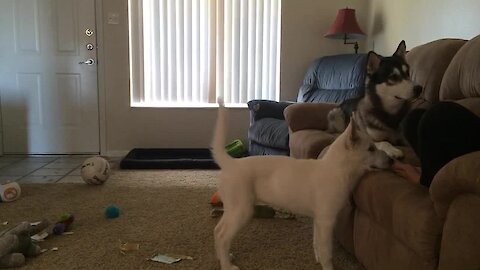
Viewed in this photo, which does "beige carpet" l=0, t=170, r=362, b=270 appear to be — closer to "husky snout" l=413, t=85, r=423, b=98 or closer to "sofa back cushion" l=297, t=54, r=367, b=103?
"husky snout" l=413, t=85, r=423, b=98

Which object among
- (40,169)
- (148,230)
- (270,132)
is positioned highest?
(270,132)

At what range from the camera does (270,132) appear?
145 inches

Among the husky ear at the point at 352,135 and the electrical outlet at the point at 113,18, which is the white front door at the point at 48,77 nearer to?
the electrical outlet at the point at 113,18

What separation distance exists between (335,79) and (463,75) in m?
2.12

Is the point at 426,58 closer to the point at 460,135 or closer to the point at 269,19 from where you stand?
the point at 460,135

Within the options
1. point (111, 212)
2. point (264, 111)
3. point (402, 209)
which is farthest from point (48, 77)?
point (402, 209)

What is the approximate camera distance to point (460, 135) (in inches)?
52.3

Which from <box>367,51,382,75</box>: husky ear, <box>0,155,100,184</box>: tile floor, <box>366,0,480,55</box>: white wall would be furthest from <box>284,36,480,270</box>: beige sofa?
<box>0,155,100,184</box>: tile floor

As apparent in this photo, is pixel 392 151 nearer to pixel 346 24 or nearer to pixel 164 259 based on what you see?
pixel 164 259

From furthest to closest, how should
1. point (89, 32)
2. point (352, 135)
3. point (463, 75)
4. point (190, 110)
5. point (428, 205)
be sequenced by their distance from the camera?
point (190, 110)
point (89, 32)
point (463, 75)
point (352, 135)
point (428, 205)

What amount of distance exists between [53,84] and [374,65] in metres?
3.85

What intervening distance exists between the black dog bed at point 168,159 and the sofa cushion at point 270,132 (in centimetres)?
49

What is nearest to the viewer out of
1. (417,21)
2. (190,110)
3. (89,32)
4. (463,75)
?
(463,75)

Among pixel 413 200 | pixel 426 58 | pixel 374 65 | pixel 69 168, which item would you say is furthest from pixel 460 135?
pixel 69 168
